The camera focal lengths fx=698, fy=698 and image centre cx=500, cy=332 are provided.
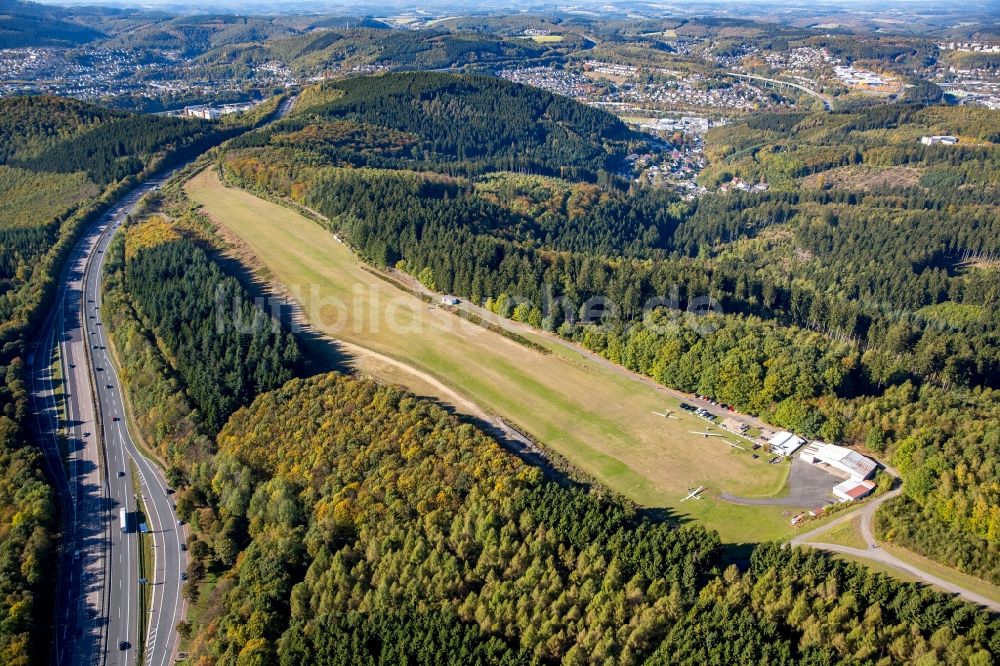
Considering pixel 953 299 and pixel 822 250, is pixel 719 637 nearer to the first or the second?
pixel 953 299

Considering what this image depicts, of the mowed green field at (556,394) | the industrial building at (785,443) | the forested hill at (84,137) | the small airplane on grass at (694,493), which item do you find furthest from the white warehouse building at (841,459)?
the forested hill at (84,137)

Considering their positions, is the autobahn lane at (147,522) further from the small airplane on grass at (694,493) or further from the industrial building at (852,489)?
the industrial building at (852,489)

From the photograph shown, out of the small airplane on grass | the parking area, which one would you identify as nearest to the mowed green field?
the small airplane on grass

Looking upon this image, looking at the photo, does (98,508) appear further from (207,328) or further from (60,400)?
(207,328)

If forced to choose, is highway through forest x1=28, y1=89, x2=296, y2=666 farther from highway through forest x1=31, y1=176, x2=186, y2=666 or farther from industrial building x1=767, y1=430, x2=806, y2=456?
industrial building x1=767, y1=430, x2=806, y2=456

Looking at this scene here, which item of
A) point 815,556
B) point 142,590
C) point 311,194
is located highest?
point 311,194

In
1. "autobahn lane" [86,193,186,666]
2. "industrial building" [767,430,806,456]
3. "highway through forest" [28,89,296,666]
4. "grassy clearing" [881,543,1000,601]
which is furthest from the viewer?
"industrial building" [767,430,806,456]

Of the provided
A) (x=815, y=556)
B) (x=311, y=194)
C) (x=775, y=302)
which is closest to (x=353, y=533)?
(x=815, y=556)
